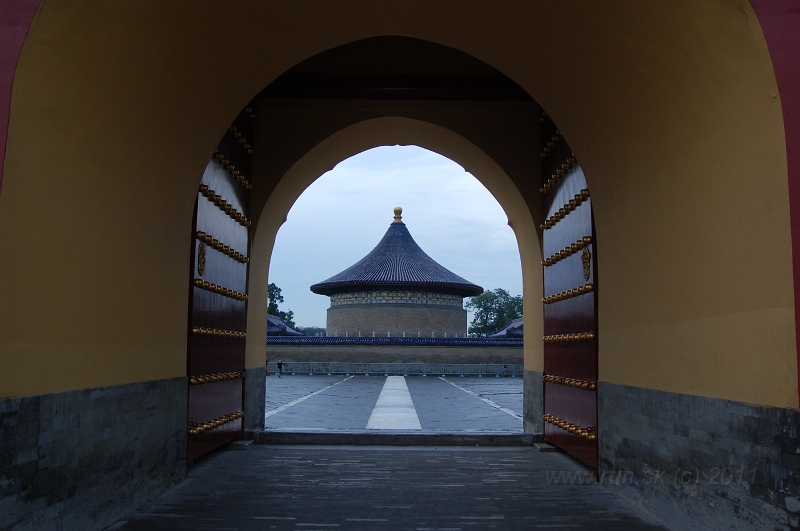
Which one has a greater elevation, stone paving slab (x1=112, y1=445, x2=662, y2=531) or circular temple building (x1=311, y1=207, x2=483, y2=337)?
circular temple building (x1=311, y1=207, x2=483, y2=337)

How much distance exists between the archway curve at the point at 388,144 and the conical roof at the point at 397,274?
29267mm

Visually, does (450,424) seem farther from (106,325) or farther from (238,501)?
(106,325)

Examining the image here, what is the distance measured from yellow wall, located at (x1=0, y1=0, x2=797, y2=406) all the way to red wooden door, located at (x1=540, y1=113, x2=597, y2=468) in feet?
1.18

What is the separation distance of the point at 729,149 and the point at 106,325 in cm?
351

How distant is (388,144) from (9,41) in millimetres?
→ 6313

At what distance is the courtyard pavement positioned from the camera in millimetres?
4258

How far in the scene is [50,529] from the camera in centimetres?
340

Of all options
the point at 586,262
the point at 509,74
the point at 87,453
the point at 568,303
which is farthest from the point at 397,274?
the point at 87,453

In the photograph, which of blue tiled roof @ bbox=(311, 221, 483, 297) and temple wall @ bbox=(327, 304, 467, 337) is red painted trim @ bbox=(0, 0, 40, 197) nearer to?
blue tiled roof @ bbox=(311, 221, 483, 297)

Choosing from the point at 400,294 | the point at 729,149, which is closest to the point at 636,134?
the point at 729,149

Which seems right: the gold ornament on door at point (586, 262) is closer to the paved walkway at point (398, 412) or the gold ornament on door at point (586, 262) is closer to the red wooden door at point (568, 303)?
the red wooden door at point (568, 303)

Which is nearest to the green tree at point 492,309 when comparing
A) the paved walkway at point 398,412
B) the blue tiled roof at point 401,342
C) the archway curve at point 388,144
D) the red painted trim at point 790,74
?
the blue tiled roof at point 401,342

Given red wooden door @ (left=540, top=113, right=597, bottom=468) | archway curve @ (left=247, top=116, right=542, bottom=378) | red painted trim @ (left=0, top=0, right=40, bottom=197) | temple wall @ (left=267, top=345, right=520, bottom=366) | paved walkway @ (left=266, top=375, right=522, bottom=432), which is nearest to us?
red painted trim @ (left=0, top=0, right=40, bottom=197)

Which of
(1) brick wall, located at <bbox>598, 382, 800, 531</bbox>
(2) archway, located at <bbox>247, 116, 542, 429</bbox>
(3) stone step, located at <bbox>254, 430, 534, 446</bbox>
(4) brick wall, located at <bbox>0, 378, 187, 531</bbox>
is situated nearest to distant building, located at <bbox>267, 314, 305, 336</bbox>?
(2) archway, located at <bbox>247, 116, 542, 429</bbox>
